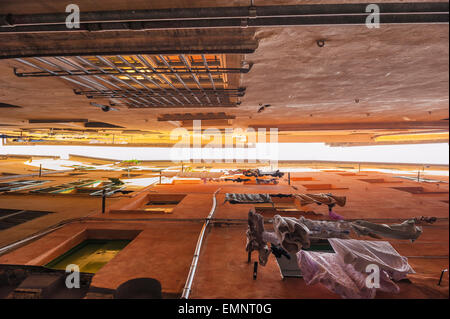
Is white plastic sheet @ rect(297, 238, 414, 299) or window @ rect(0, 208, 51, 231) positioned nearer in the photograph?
white plastic sheet @ rect(297, 238, 414, 299)

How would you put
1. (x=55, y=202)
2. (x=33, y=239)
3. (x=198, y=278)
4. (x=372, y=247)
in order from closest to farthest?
(x=372, y=247), (x=198, y=278), (x=33, y=239), (x=55, y=202)

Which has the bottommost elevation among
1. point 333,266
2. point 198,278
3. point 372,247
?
point 198,278

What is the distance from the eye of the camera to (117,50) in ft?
12.0

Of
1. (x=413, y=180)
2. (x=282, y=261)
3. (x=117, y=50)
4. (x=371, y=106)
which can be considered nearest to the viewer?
(x=117, y=50)

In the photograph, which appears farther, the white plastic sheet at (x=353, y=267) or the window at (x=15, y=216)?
the window at (x=15, y=216)

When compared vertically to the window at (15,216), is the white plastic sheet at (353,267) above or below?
above

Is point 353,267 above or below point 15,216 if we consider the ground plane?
above

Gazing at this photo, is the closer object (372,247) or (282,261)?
(372,247)

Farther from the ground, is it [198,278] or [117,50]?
[117,50]

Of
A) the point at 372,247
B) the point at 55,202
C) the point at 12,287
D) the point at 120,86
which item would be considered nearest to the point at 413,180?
the point at 372,247

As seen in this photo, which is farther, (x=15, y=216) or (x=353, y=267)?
(x=15, y=216)

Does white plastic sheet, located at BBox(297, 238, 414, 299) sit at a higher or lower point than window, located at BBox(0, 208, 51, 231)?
higher
